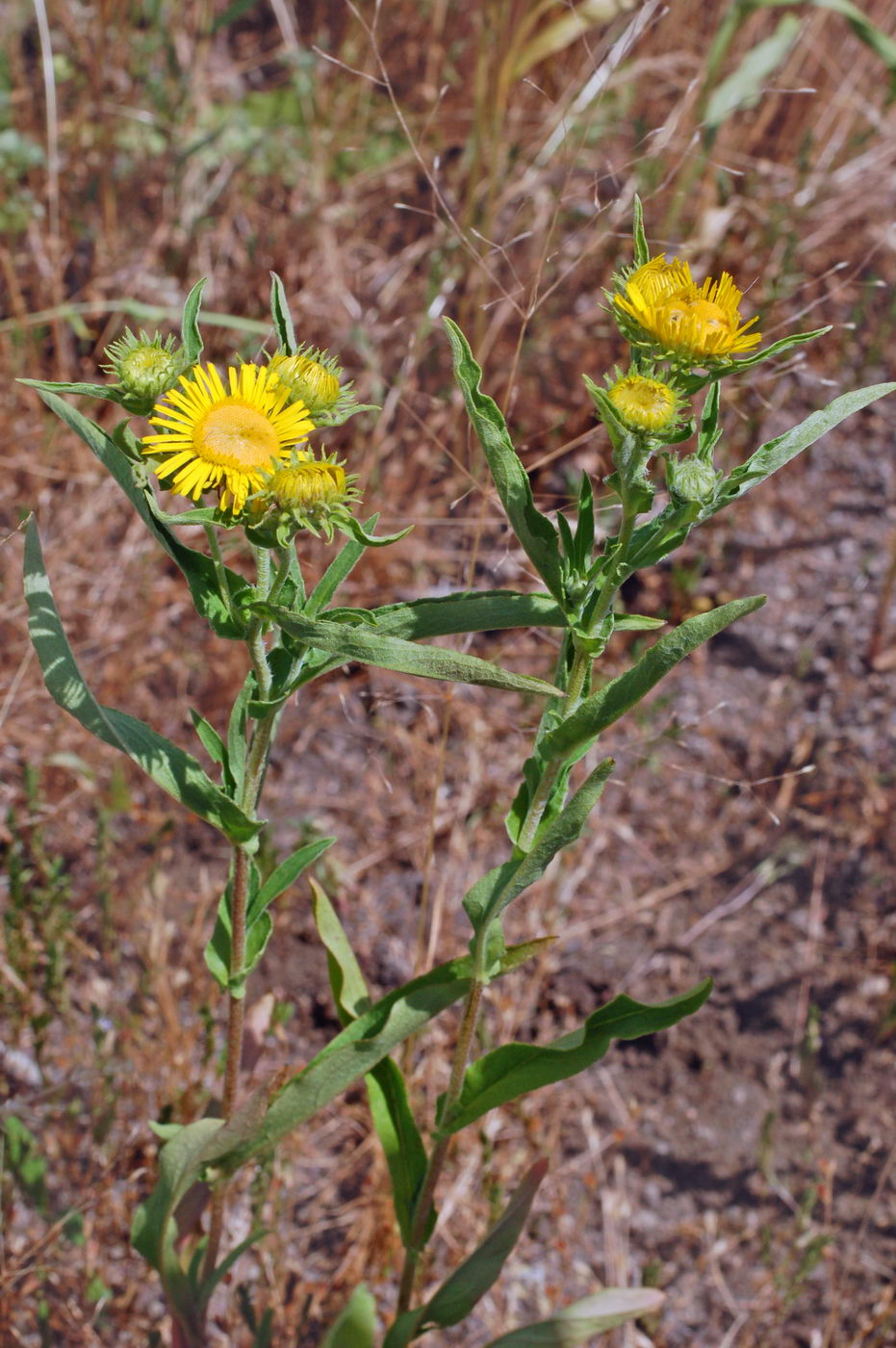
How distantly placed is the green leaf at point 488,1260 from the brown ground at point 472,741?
0.99 ft

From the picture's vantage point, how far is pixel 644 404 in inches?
47.4

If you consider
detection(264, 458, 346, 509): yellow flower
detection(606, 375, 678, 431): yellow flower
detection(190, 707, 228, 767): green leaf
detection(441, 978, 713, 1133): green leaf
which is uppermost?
detection(606, 375, 678, 431): yellow flower

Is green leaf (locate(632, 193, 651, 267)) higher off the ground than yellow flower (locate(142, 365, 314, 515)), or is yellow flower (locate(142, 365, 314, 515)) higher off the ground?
green leaf (locate(632, 193, 651, 267))

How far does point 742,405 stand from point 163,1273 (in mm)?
3011

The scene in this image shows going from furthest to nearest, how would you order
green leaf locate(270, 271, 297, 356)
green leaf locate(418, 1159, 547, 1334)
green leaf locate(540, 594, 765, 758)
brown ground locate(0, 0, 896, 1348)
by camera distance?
1. brown ground locate(0, 0, 896, 1348)
2. green leaf locate(418, 1159, 547, 1334)
3. green leaf locate(270, 271, 297, 356)
4. green leaf locate(540, 594, 765, 758)

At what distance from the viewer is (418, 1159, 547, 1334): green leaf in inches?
62.4

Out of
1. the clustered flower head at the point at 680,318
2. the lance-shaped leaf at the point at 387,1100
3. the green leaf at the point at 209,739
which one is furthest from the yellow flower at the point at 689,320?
the lance-shaped leaf at the point at 387,1100

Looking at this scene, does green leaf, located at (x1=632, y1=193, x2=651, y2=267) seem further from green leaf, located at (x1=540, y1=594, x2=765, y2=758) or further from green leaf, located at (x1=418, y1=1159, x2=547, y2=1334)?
green leaf, located at (x1=418, y1=1159, x2=547, y2=1334)

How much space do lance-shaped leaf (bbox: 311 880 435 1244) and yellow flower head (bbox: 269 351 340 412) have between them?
27.5 inches

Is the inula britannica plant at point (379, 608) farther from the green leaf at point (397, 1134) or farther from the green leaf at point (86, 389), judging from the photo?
the green leaf at point (397, 1134)

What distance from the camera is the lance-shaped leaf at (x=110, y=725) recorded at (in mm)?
1263

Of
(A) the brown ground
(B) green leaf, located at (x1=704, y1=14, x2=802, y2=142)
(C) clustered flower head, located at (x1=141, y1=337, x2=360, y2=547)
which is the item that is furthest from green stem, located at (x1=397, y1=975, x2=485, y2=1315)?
(B) green leaf, located at (x1=704, y1=14, x2=802, y2=142)

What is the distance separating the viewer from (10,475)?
3.18 m

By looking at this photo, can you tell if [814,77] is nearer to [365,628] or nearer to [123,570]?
[123,570]
